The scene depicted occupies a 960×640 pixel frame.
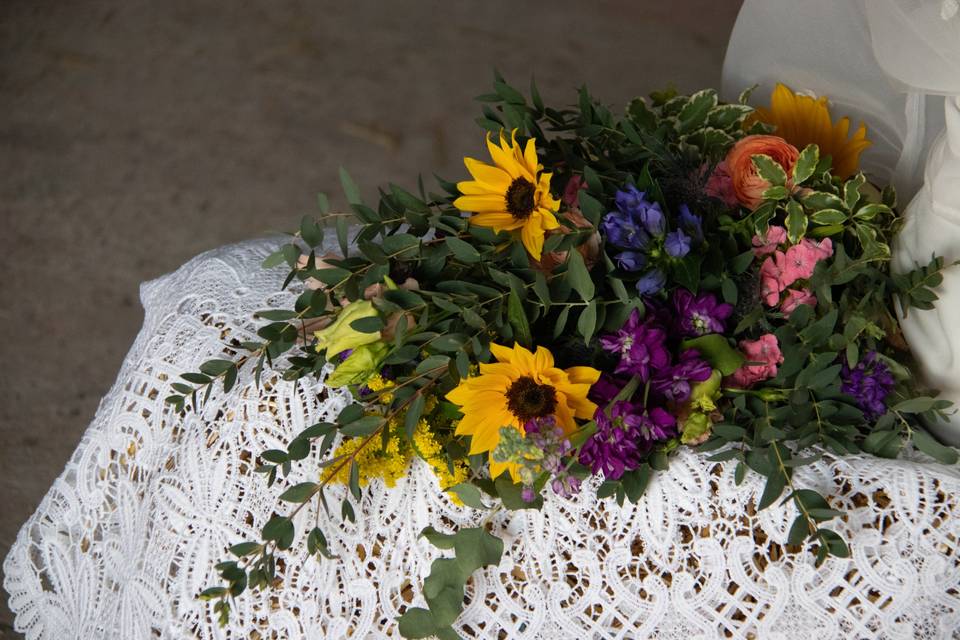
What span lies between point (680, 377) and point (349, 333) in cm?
30

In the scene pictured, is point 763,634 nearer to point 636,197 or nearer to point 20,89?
point 636,197

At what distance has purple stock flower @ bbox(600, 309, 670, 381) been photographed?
752 mm

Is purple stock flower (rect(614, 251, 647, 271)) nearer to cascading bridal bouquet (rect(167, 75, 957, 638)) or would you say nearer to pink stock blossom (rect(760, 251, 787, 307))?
cascading bridal bouquet (rect(167, 75, 957, 638))

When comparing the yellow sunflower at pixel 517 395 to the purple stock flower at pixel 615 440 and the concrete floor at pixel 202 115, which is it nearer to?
the purple stock flower at pixel 615 440

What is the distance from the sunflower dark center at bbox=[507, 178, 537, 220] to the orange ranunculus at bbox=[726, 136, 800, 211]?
20 cm

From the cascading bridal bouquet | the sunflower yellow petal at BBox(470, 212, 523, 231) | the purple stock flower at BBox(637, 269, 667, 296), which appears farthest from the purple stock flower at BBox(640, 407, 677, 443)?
the sunflower yellow petal at BBox(470, 212, 523, 231)

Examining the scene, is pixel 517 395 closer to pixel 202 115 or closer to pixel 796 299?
pixel 796 299

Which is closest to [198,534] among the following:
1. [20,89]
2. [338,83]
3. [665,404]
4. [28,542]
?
[28,542]

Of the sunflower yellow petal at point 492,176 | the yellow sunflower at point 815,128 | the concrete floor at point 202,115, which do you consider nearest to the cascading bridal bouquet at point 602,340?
the sunflower yellow petal at point 492,176

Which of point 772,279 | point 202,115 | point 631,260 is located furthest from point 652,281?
point 202,115

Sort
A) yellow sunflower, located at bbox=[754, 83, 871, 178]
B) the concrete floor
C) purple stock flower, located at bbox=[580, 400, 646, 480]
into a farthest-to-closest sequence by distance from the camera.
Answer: the concrete floor → yellow sunflower, located at bbox=[754, 83, 871, 178] → purple stock flower, located at bbox=[580, 400, 646, 480]

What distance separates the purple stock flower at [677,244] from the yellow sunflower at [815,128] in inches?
11.7

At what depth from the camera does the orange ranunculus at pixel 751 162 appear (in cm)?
83

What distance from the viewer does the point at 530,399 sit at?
741 millimetres
